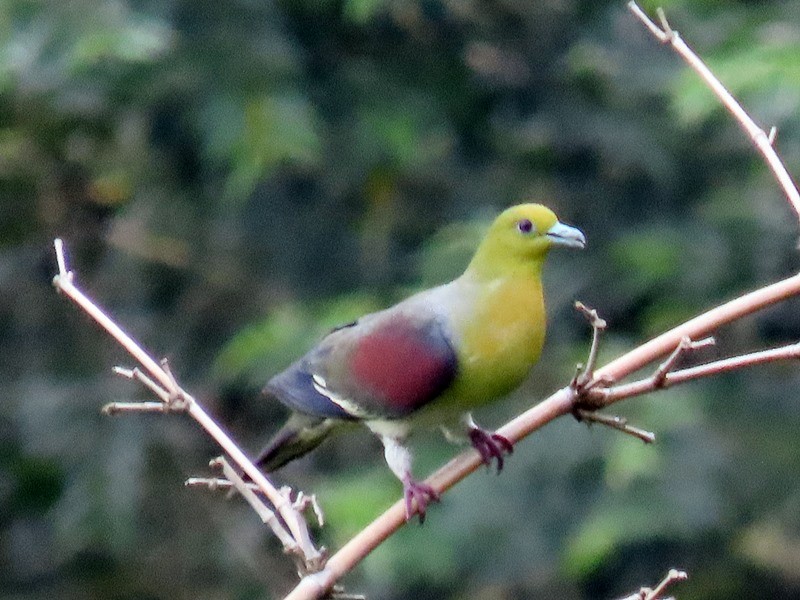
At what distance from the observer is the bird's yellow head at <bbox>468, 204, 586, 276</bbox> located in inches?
101

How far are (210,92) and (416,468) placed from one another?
4.06 feet

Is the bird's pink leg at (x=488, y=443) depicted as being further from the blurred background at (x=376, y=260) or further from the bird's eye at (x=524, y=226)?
the blurred background at (x=376, y=260)

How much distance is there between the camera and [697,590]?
4941mm

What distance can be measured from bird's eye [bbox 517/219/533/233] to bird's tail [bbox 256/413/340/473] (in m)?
0.53

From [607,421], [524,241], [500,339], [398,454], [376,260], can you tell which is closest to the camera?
[607,421]

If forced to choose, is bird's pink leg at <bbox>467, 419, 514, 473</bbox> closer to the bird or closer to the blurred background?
the bird

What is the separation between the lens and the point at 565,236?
251 centimetres

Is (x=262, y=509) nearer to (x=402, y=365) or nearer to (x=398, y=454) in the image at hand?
(x=402, y=365)

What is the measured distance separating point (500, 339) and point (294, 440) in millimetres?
579

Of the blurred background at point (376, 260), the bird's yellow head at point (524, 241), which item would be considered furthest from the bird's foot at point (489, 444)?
the blurred background at point (376, 260)

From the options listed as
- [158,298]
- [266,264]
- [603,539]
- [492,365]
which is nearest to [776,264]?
[603,539]

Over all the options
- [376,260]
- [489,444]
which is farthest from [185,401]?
[376,260]

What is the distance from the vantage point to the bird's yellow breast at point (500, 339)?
244 centimetres

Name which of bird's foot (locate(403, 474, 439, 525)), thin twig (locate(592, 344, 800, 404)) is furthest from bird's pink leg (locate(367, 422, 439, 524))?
thin twig (locate(592, 344, 800, 404))
